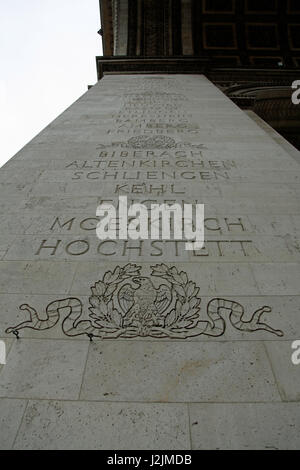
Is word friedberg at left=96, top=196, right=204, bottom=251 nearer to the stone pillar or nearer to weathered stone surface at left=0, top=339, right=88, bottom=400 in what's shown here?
the stone pillar

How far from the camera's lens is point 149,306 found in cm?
294

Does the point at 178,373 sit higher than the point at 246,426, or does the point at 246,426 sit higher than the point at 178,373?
the point at 178,373

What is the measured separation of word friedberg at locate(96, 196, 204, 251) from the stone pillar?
106mm

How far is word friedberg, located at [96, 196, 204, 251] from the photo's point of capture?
373 centimetres

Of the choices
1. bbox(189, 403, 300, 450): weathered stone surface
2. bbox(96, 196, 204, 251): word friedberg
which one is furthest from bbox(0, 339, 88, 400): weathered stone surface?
bbox(96, 196, 204, 251): word friedberg

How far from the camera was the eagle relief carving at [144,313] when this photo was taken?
277cm

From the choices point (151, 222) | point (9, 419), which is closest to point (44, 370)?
point (9, 419)
